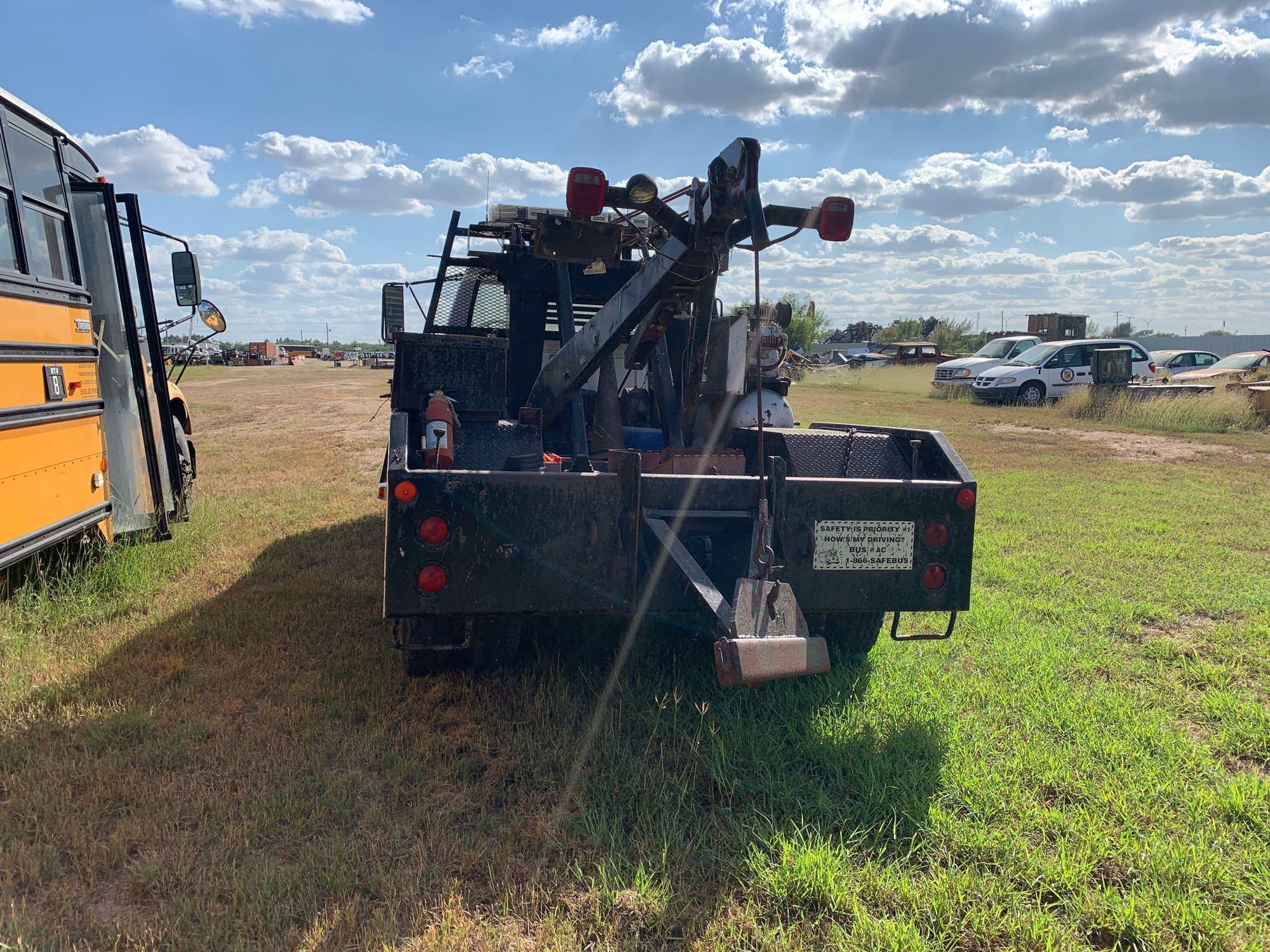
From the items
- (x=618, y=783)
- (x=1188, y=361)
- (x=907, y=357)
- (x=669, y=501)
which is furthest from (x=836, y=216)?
(x=907, y=357)

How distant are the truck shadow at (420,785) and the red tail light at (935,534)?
0.75 metres

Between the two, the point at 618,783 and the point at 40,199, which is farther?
the point at 40,199

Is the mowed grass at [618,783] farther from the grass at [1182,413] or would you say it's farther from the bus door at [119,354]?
→ the grass at [1182,413]

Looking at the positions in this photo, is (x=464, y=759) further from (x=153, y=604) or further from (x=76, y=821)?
(x=153, y=604)

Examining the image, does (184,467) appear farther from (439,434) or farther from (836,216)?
(836,216)

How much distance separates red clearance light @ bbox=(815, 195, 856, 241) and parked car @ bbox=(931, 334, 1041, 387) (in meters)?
22.7

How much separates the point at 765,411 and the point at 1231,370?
71.8ft

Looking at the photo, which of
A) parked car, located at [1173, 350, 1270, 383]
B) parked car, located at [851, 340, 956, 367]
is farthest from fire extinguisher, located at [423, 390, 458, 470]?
parked car, located at [851, 340, 956, 367]

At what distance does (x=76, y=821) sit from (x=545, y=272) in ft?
13.4

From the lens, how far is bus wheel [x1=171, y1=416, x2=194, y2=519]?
6496mm

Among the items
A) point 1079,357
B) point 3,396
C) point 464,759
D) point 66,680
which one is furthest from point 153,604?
point 1079,357

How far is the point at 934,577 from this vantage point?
346 cm

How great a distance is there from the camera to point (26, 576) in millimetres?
4660

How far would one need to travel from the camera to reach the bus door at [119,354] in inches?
206
